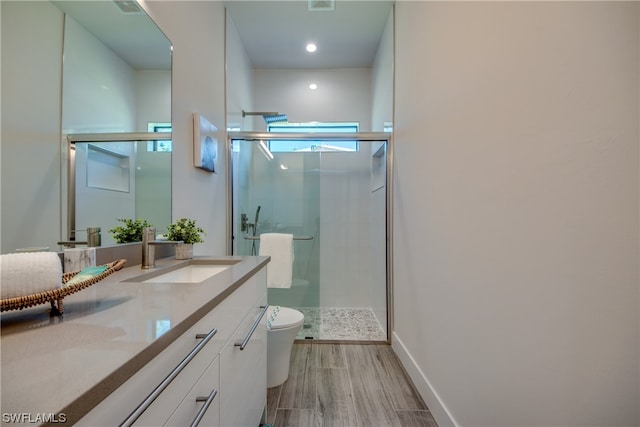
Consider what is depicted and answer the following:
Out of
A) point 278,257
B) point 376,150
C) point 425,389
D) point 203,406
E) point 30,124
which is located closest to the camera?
point 203,406

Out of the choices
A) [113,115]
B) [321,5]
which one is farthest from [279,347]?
[321,5]

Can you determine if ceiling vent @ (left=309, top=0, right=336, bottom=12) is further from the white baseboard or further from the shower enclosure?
the white baseboard

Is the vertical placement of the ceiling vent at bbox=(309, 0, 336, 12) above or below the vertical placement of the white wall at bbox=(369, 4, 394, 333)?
above

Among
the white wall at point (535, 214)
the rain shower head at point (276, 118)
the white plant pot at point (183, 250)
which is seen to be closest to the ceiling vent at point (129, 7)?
the white plant pot at point (183, 250)

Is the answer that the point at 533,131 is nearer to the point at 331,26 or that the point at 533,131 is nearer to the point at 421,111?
the point at 421,111

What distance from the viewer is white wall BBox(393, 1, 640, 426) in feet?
1.94

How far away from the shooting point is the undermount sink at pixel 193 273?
1.16 metres

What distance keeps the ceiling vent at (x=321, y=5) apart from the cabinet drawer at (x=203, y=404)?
2657 millimetres

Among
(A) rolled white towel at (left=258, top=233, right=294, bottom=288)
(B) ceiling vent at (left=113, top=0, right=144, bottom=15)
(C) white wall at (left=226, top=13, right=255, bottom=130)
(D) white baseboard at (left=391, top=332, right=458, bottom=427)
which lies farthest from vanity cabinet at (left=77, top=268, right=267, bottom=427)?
(C) white wall at (left=226, top=13, right=255, bottom=130)

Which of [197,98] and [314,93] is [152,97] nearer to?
[197,98]

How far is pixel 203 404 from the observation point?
626mm

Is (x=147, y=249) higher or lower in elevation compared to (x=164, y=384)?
higher

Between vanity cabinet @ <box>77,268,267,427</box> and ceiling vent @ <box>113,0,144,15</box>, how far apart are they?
4.17 feet

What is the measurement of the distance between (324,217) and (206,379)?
253 cm
